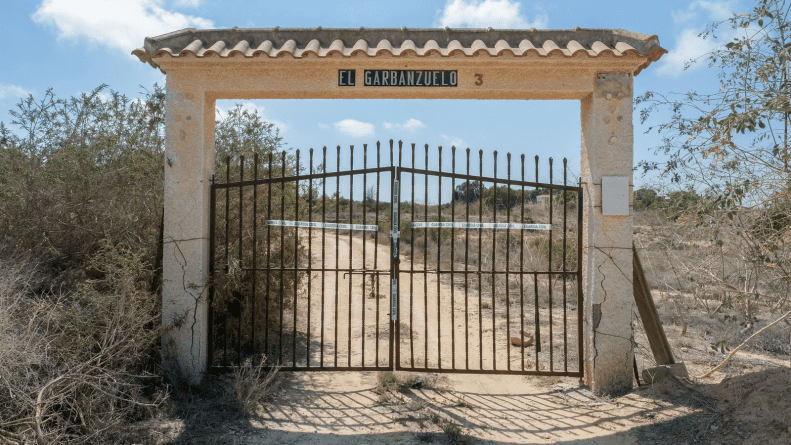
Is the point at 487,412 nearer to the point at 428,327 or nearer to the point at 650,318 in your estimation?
the point at 650,318

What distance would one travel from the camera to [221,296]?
239 inches

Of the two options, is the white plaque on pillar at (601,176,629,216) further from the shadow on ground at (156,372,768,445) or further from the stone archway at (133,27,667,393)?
the shadow on ground at (156,372,768,445)

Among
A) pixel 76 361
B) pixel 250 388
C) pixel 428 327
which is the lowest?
pixel 428 327

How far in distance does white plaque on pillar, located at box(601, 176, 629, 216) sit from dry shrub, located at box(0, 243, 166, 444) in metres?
4.60

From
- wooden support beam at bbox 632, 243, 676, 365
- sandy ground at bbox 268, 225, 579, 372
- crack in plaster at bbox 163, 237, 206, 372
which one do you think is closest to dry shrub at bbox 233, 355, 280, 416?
sandy ground at bbox 268, 225, 579, 372

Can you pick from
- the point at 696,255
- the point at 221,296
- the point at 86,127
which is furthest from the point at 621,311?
the point at 86,127

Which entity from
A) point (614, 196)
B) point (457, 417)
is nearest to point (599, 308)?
point (614, 196)

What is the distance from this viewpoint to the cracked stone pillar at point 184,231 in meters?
5.61

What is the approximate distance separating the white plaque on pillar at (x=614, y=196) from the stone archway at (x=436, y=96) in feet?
0.03

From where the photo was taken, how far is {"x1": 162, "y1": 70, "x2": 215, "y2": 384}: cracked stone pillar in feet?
18.4

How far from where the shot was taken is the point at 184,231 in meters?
5.62

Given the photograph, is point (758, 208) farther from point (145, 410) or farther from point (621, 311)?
point (145, 410)

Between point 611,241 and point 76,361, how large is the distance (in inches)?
200

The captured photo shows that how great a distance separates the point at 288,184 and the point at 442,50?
3.38 meters
